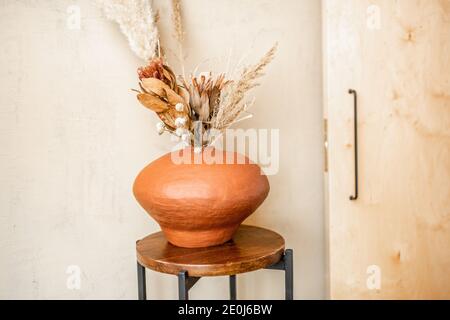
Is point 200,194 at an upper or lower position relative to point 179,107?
lower

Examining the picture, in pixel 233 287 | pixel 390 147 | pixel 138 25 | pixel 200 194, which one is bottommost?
pixel 233 287

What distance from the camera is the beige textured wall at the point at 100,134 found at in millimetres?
1680

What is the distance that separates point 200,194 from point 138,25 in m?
0.66

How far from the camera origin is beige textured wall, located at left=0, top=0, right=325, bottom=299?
1.68 metres

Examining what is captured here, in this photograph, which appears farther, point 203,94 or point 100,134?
point 100,134

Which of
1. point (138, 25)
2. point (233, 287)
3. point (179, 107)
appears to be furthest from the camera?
point (233, 287)

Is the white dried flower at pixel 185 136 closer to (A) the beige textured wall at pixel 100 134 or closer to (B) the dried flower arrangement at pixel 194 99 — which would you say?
(B) the dried flower arrangement at pixel 194 99

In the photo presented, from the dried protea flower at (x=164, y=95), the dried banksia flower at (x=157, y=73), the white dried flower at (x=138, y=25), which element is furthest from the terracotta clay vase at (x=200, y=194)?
the white dried flower at (x=138, y=25)

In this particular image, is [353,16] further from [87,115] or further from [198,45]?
[87,115]

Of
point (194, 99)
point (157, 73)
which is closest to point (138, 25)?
point (157, 73)

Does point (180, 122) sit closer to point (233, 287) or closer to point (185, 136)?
point (185, 136)

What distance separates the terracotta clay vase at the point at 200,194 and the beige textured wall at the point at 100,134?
49 cm

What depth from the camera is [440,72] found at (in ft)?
4.83

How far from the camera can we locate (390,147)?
150cm
